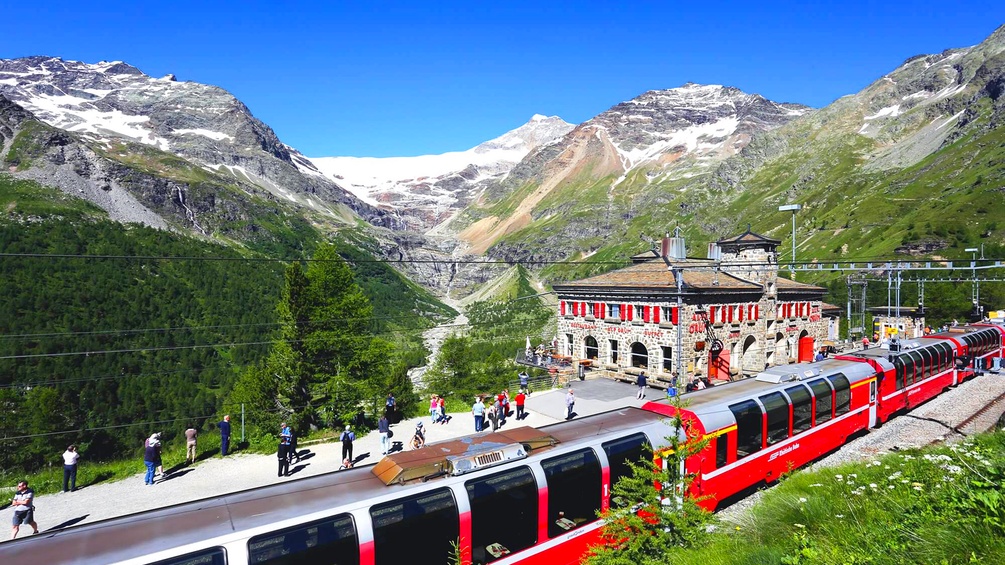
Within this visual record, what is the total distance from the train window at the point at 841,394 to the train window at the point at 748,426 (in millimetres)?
5592

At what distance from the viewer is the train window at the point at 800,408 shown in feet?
56.6

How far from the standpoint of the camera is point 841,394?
64.2 feet

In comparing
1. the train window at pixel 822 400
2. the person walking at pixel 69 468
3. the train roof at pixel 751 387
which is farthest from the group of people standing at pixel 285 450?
the train window at pixel 822 400

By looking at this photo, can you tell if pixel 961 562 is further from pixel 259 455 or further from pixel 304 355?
pixel 304 355

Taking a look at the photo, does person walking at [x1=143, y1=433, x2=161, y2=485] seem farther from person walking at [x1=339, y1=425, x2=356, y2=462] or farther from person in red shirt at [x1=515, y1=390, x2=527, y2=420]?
person in red shirt at [x1=515, y1=390, x2=527, y2=420]

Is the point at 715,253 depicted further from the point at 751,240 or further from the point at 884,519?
the point at 884,519

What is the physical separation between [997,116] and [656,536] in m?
209

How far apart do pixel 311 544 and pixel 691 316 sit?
101 ft

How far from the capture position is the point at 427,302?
18125 cm

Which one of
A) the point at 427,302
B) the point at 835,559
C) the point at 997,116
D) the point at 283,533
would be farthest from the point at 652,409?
the point at 997,116

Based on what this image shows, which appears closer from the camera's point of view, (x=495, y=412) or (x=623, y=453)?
(x=623, y=453)

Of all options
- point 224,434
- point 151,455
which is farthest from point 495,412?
point 151,455

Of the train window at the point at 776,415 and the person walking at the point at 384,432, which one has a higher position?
the train window at the point at 776,415

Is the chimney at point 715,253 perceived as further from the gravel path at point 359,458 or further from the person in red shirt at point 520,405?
the person in red shirt at point 520,405
